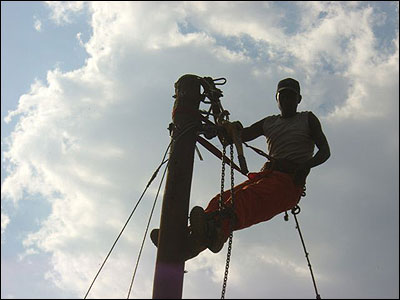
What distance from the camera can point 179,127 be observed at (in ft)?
14.8

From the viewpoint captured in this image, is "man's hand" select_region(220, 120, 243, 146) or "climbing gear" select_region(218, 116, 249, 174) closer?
"climbing gear" select_region(218, 116, 249, 174)

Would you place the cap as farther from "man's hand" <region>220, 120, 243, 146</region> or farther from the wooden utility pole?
the wooden utility pole

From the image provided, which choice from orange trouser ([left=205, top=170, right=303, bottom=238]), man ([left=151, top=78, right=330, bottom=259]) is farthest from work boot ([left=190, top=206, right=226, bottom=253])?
orange trouser ([left=205, top=170, right=303, bottom=238])

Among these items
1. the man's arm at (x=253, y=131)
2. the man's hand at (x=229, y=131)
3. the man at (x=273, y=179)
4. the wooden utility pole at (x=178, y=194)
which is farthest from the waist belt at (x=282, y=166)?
the wooden utility pole at (x=178, y=194)

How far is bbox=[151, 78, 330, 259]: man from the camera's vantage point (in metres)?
3.96

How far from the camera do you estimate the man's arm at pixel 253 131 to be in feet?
18.6

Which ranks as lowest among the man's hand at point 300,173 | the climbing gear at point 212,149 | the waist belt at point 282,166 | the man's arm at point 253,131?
the man's hand at point 300,173

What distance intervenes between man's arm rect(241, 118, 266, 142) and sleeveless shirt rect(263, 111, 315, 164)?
0.77 feet

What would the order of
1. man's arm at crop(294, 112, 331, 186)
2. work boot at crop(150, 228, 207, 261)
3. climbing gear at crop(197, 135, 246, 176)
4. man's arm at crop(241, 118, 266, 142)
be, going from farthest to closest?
1. man's arm at crop(241, 118, 266, 142)
2. climbing gear at crop(197, 135, 246, 176)
3. man's arm at crop(294, 112, 331, 186)
4. work boot at crop(150, 228, 207, 261)

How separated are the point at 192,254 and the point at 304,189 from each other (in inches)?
66.7

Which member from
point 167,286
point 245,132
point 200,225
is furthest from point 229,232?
point 245,132

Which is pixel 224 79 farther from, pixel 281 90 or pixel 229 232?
pixel 229 232

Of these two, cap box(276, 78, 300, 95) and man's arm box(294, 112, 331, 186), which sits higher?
cap box(276, 78, 300, 95)

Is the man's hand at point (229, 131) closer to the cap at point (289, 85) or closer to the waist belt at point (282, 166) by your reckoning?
the waist belt at point (282, 166)
